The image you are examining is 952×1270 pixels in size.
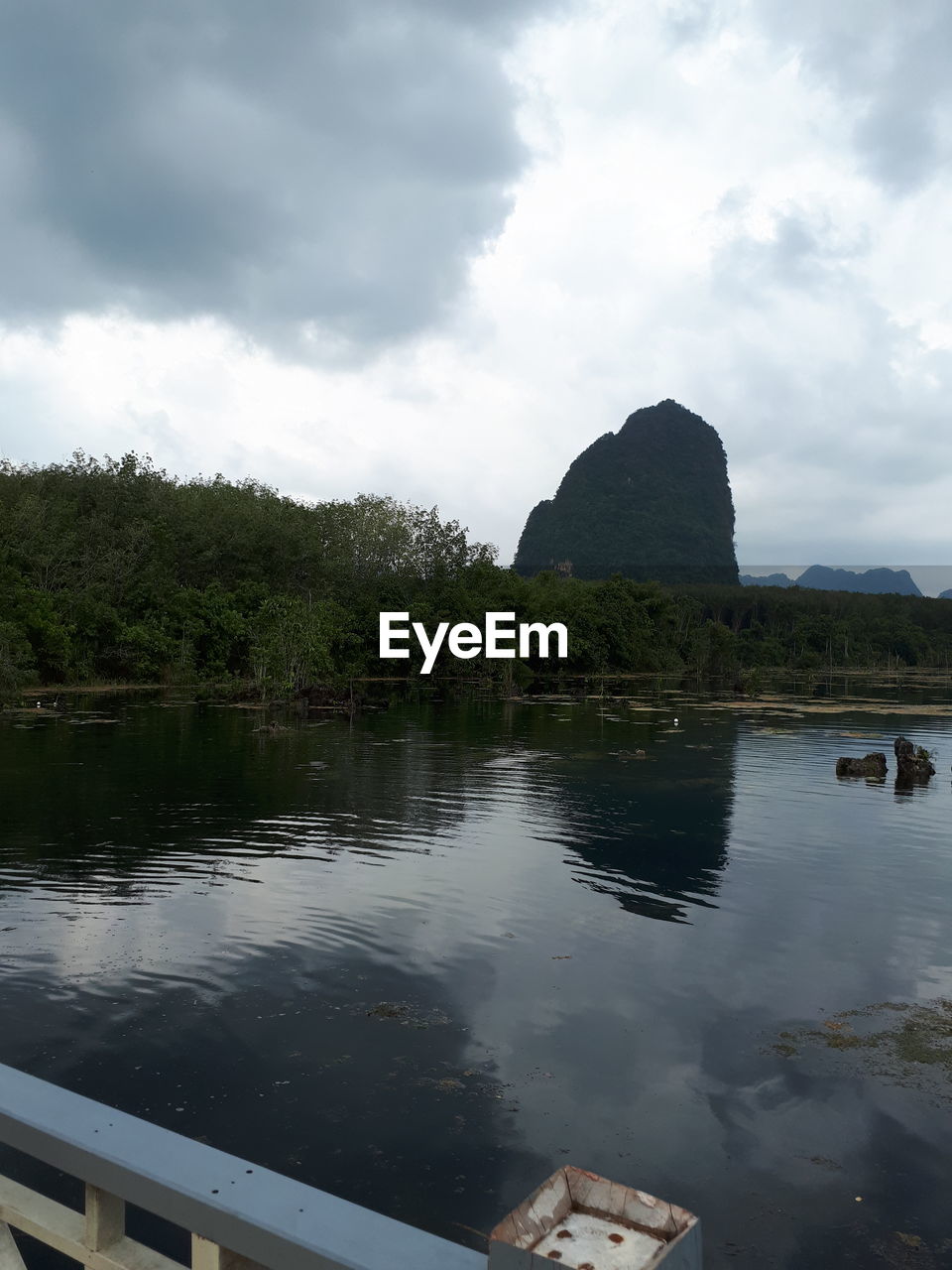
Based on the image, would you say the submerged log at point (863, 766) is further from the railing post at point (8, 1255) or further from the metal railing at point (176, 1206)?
the metal railing at point (176, 1206)

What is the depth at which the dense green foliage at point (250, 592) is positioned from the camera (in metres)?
50.8

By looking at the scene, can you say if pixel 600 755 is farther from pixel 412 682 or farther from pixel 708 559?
pixel 708 559

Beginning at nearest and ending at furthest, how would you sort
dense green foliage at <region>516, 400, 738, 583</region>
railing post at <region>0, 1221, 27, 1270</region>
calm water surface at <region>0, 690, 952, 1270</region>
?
railing post at <region>0, 1221, 27, 1270</region>
calm water surface at <region>0, 690, 952, 1270</region>
dense green foliage at <region>516, 400, 738, 583</region>

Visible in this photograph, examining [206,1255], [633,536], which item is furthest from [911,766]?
[633,536]

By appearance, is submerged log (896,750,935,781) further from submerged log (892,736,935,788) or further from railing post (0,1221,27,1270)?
railing post (0,1221,27,1270)

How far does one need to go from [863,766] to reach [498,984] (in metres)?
20.6

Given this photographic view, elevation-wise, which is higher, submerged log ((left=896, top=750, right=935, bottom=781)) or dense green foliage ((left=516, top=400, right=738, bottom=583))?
dense green foliage ((left=516, top=400, right=738, bottom=583))

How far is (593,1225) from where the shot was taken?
Result: 1.76m

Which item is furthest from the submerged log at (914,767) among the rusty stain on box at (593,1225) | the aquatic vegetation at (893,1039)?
the rusty stain on box at (593,1225)

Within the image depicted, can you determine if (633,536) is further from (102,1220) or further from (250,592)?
(102,1220)
